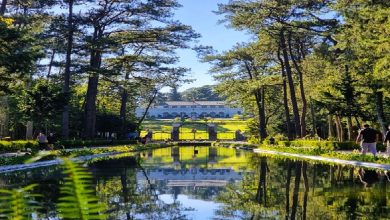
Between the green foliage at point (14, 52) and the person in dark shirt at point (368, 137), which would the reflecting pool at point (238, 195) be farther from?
the green foliage at point (14, 52)

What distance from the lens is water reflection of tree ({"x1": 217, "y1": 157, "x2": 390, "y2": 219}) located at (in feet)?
25.7

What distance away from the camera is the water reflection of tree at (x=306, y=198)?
785 centimetres

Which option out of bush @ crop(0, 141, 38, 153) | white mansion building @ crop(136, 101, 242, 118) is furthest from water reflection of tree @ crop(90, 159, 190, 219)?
white mansion building @ crop(136, 101, 242, 118)

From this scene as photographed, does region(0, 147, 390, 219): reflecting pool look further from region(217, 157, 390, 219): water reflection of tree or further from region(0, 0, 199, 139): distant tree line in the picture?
region(0, 0, 199, 139): distant tree line

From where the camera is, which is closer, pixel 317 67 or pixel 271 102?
pixel 317 67

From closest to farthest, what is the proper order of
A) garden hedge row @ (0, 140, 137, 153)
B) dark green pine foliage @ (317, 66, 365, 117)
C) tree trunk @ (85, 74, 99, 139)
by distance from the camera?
garden hedge row @ (0, 140, 137, 153), dark green pine foliage @ (317, 66, 365, 117), tree trunk @ (85, 74, 99, 139)

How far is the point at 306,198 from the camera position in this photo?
955cm

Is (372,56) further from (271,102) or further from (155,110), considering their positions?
(155,110)

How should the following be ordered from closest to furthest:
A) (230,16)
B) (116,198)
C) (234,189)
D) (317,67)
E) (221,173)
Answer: (116,198), (234,189), (221,173), (230,16), (317,67)

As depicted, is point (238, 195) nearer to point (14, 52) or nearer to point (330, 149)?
point (14, 52)

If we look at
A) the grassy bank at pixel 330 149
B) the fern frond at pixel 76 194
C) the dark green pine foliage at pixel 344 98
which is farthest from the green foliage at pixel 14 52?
the fern frond at pixel 76 194

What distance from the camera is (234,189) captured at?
38.7 ft

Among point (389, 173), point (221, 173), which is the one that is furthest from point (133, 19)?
point (389, 173)

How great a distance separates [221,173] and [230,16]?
58.4 feet
